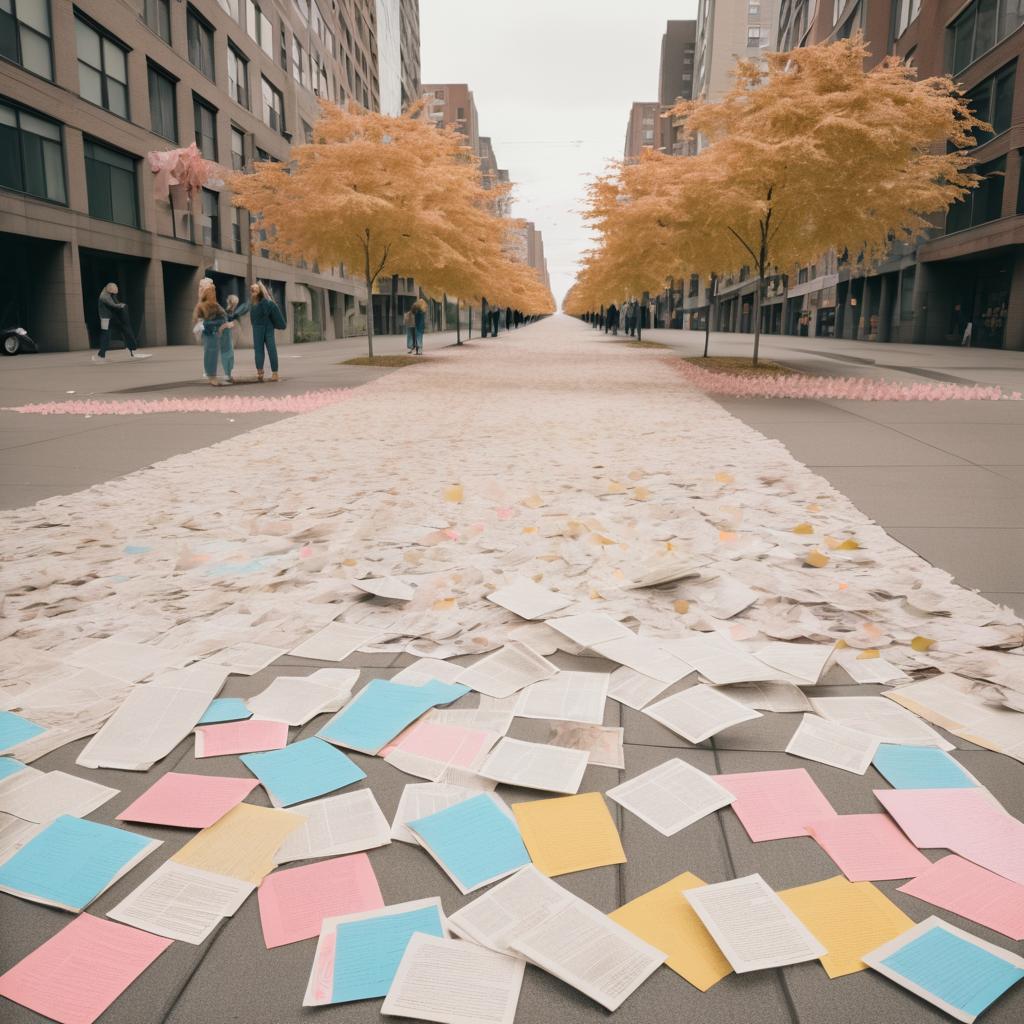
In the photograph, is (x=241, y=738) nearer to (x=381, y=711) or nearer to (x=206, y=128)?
(x=381, y=711)

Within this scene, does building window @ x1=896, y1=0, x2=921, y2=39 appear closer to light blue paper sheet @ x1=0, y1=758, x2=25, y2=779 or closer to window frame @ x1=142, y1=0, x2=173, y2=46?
window frame @ x1=142, y1=0, x2=173, y2=46

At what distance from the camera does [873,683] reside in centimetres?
319

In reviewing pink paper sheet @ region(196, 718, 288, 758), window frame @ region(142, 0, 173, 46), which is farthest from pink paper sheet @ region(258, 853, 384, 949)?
window frame @ region(142, 0, 173, 46)

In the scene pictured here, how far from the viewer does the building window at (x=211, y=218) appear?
33.5 m

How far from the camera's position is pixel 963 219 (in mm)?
33719

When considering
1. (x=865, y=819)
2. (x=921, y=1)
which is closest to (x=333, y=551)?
(x=865, y=819)

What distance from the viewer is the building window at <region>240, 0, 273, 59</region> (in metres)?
38.3

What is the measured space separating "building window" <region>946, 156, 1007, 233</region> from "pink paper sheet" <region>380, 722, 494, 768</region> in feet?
113

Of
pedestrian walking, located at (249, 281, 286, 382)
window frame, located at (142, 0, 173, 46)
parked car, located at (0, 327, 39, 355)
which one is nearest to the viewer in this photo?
pedestrian walking, located at (249, 281, 286, 382)

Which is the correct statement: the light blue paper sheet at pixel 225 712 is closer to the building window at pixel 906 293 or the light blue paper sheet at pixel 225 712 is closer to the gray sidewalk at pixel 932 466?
the gray sidewalk at pixel 932 466

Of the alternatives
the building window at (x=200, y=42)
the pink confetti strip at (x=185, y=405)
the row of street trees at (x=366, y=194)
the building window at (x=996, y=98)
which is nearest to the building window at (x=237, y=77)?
the building window at (x=200, y=42)

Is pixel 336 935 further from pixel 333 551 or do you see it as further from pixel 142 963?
pixel 333 551

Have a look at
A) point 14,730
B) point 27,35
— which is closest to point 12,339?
point 27,35

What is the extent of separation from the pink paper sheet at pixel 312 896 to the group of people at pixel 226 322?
46.1 feet
